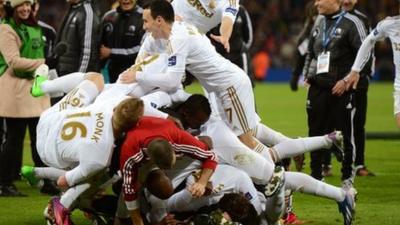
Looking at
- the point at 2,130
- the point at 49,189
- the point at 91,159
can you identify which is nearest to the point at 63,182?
the point at 91,159

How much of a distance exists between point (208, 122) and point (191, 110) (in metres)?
0.37

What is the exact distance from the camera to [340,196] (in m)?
8.75

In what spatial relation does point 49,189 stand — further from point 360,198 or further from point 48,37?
point 360,198

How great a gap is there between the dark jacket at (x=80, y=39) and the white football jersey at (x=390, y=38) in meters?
3.06

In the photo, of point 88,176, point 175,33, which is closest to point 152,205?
point 88,176

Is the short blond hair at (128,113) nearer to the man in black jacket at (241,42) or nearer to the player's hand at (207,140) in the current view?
the player's hand at (207,140)

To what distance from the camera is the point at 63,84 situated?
9.53 m

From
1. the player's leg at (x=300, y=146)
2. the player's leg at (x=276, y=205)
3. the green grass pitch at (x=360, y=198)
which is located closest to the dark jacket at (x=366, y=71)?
the green grass pitch at (x=360, y=198)

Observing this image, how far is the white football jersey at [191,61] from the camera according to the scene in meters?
9.10

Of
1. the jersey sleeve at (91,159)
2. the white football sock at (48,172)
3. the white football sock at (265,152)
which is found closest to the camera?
the jersey sleeve at (91,159)

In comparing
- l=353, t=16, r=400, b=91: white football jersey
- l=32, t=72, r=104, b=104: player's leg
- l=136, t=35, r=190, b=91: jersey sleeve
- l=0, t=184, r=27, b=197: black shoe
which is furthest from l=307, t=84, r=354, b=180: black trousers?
l=0, t=184, r=27, b=197: black shoe

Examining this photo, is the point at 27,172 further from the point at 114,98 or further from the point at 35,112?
the point at 35,112

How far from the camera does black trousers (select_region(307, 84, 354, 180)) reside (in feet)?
36.3

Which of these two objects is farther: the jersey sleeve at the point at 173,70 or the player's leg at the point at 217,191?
the jersey sleeve at the point at 173,70
